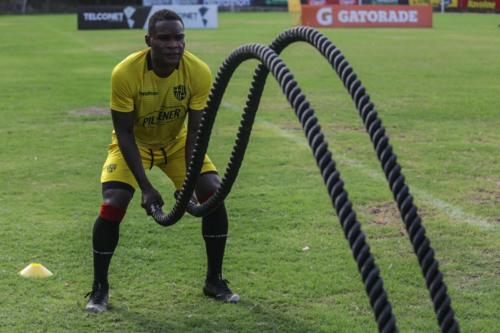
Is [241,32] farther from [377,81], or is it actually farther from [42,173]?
[42,173]

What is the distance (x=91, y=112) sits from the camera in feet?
49.2

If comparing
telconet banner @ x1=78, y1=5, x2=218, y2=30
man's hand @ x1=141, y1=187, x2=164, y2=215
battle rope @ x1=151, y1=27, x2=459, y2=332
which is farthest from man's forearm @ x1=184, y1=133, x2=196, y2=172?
telconet banner @ x1=78, y1=5, x2=218, y2=30

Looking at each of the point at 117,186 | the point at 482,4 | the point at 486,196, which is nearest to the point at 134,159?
the point at 117,186

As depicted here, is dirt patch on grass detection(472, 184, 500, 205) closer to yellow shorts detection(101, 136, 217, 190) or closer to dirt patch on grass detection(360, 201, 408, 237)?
dirt patch on grass detection(360, 201, 408, 237)

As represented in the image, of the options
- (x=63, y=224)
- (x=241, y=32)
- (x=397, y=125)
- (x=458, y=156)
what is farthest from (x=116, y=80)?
(x=241, y=32)

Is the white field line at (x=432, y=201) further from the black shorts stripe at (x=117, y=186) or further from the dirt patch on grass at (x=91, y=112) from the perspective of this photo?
the dirt patch on grass at (x=91, y=112)

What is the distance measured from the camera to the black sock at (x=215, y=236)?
614 centimetres

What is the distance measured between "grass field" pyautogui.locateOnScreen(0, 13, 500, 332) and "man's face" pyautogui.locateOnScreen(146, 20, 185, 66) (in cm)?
167

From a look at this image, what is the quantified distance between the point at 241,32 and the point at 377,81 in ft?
60.7

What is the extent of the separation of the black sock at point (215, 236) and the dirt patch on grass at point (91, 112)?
8.85m

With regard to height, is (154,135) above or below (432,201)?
above

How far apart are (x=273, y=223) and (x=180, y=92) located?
2400 millimetres

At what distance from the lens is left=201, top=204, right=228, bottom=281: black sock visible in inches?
242

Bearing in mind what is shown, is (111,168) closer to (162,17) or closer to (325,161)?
(162,17)
